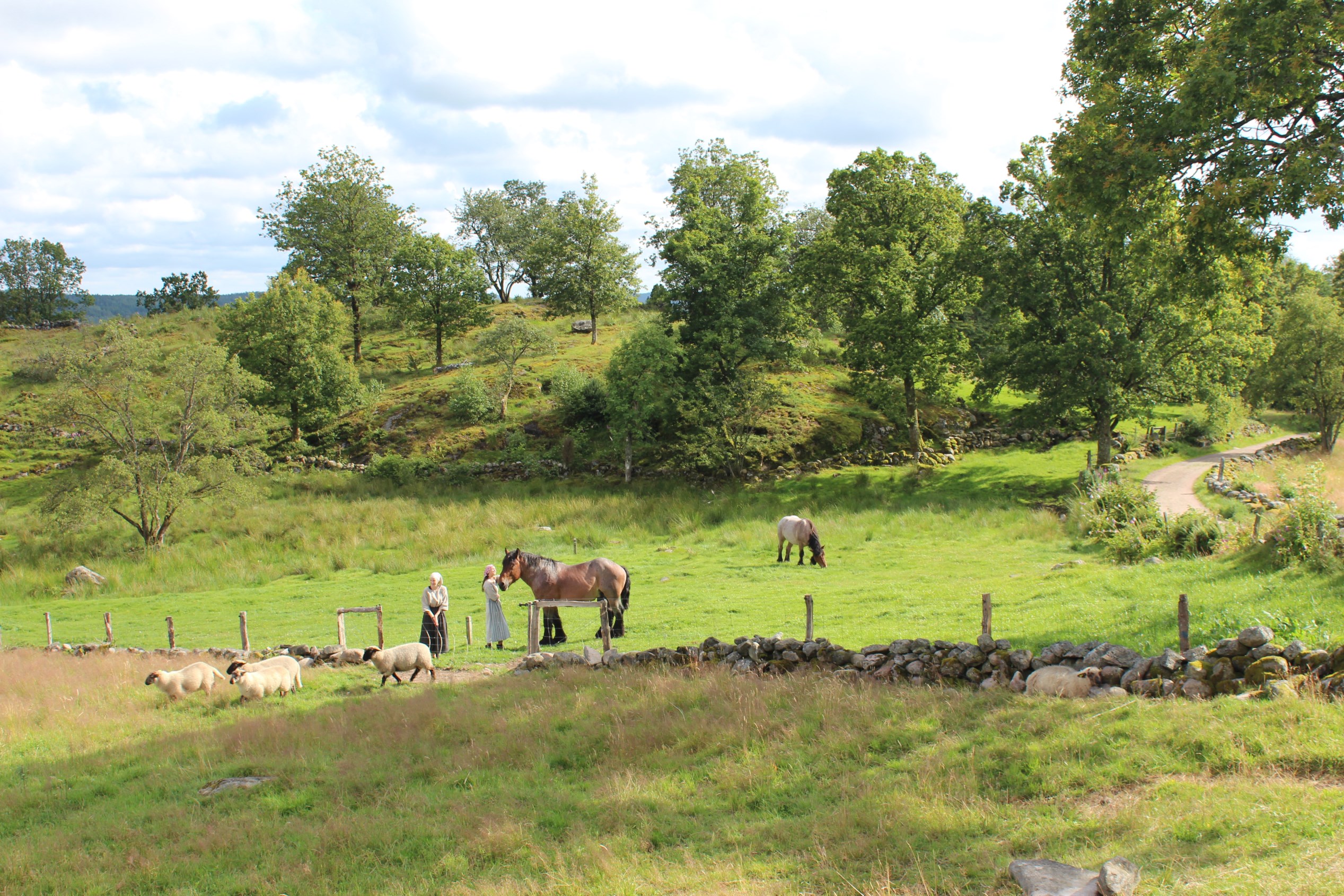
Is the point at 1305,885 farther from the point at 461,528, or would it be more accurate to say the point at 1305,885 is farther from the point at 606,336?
the point at 606,336

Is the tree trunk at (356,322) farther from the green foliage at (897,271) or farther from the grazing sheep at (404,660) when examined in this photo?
the grazing sheep at (404,660)

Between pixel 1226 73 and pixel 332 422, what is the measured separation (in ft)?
155

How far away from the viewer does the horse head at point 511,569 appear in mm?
18172

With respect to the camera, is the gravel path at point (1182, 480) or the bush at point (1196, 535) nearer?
the bush at point (1196, 535)

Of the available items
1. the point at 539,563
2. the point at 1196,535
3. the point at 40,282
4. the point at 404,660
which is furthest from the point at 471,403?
the point at 40,282

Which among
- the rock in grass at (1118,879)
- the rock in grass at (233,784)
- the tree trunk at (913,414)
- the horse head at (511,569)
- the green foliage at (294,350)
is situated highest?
the green foliage at (294,350)

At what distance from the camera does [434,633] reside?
17.5m

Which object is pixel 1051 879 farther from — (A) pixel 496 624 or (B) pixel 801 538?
(B) pixel 801 538

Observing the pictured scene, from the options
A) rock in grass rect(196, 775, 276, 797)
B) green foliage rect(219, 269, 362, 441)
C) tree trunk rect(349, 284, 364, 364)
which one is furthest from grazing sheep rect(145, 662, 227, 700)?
tree trunk rect(349, 284, 364, 364)

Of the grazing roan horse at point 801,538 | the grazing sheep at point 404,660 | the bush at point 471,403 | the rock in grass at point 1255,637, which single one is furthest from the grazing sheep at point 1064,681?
the bush at point 471,403

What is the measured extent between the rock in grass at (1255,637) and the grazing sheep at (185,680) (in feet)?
56.2

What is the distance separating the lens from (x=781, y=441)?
42438 millimetres

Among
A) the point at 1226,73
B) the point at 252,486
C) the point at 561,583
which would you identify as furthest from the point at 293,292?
the point at 1226,73

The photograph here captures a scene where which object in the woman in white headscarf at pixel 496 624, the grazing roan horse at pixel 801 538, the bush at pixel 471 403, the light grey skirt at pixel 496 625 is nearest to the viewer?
the woman in white headscarf at pixel 496 624
